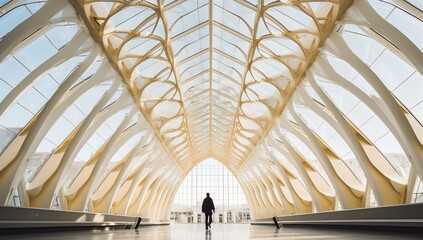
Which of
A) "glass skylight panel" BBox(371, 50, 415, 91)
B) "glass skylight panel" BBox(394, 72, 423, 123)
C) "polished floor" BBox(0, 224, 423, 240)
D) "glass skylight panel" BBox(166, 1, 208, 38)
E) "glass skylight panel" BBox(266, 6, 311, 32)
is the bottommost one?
"polished floor" BBox(0, 224, 423, 240)

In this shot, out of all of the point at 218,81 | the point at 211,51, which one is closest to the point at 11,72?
the point at 211,51

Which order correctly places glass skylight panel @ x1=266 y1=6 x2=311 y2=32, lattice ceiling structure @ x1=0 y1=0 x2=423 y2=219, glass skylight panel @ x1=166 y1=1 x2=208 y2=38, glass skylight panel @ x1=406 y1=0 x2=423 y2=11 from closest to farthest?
glass skylight panel @ x1=406 y1=0 x2=423 y2=11, lattice ceiling structure @ x1=0 y1=0 x2=423 y2=219, glass skylight panel @ x1=266 y1=6 x2=311 y2=32, glass skylight panel @ x1=166 y1=1 x2=208 y2=38

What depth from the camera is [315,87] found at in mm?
17969

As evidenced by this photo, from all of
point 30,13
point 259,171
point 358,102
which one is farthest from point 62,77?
point 259,171

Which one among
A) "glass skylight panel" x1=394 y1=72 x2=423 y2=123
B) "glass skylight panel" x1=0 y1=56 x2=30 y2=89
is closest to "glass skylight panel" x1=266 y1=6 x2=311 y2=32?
"glass skylight panel" x1=394 y1=72 x2=423 y2=123

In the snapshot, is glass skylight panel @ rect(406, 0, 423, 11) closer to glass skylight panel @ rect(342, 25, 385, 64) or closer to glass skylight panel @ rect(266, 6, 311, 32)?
glass skylight panel @ rect(342, 25, 385, 64)

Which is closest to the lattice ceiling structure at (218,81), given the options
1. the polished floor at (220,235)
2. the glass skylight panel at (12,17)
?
the glass skylight panel at (12,17)

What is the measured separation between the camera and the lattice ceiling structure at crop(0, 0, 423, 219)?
1359cm

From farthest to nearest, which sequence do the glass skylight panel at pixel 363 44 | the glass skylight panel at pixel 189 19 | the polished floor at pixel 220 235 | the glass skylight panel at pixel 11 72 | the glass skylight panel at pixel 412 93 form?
1. the glass skylight panel at pixel 189 19
2. the glass skylight panel at pixel 363 44
3. the glass skylight panel at pixel 412 93
4. the glass skylight panel at pixel 11 72
5. the polished floor at pixel 220 235

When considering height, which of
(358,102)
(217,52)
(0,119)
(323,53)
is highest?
(217,52)

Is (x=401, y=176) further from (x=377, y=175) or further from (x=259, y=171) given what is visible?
(x=259, y=171)

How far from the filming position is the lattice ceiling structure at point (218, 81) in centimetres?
1359

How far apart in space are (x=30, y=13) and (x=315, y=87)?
11880 mm

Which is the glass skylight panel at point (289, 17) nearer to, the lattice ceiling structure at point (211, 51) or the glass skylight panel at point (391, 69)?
the lattice ceiling structure at point (211, 51)
